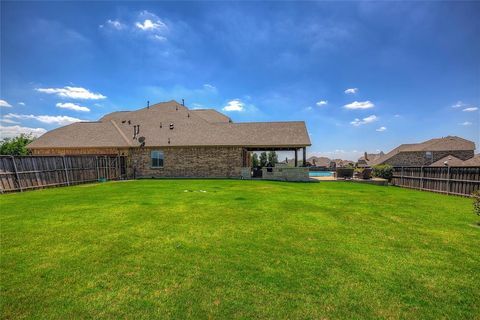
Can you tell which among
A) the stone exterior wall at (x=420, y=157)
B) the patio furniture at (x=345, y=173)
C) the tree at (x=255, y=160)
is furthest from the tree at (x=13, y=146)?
the stone exterior wall at (x=420, y=157)

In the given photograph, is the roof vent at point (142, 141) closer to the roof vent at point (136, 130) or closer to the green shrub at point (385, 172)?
the roof vent at point (136, 130)

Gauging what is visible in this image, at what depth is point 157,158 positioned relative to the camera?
952 inches

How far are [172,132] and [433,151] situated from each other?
48.2 meters

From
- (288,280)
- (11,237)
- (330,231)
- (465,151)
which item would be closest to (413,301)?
(288,280)

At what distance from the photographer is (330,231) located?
5.99 m

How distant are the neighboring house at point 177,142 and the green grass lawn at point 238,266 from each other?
1557 centimetres

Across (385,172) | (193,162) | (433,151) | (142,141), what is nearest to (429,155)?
(433,151)

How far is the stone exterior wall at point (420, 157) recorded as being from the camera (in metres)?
42.9

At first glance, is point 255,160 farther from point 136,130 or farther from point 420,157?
point 420,157

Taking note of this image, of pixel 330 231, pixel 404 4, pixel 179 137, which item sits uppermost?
pixel 404 4

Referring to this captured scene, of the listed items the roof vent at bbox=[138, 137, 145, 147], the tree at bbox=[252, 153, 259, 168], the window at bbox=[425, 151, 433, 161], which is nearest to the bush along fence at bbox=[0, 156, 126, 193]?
the roof vent at bbox=[138, 137, 145, 147]

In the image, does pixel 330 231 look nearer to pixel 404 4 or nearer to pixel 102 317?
pixel 102 317

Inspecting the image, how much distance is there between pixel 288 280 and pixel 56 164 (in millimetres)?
18405

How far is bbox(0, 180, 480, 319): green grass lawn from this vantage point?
302 centimetres
